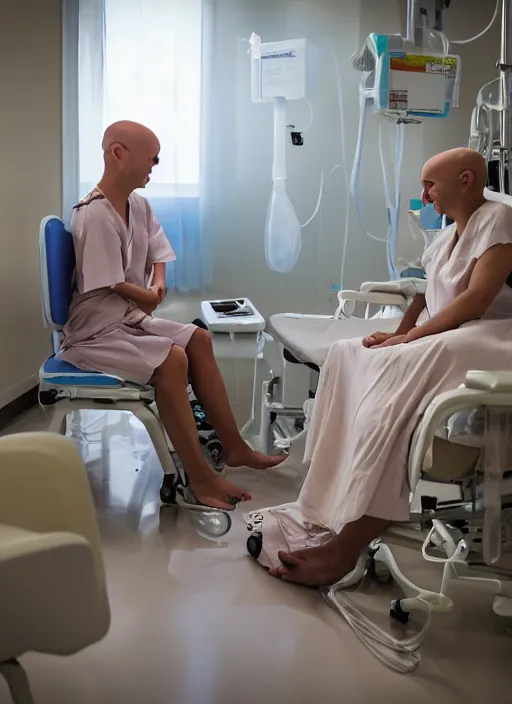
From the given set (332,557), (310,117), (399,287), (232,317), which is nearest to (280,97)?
(310,117)

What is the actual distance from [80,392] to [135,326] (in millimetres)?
312

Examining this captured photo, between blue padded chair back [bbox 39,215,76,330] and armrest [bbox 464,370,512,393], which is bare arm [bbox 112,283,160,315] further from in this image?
armrest [bbox 464,370,512,393]

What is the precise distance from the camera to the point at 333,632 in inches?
64.0

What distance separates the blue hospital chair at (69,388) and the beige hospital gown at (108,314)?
0.04 metres

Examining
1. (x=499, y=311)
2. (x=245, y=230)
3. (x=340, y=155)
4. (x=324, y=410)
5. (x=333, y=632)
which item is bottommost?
(x=333, y=632)

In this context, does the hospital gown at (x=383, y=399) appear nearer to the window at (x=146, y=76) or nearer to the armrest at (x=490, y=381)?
the armrest at (x=490, y=381)

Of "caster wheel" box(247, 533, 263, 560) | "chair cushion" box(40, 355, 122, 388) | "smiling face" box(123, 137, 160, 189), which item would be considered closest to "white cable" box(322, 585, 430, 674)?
"caster wheel" box(247, 533, 263, 560)

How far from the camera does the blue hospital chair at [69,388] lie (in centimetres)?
226

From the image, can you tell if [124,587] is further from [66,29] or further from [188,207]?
[66,29]

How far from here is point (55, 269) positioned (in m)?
2.32

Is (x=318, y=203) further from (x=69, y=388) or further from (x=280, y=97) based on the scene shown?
(x=69, y=388)

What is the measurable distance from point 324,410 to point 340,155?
2.17 m

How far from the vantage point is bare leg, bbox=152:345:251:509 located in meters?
2.29

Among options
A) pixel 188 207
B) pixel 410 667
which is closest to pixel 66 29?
pixel 188 207
